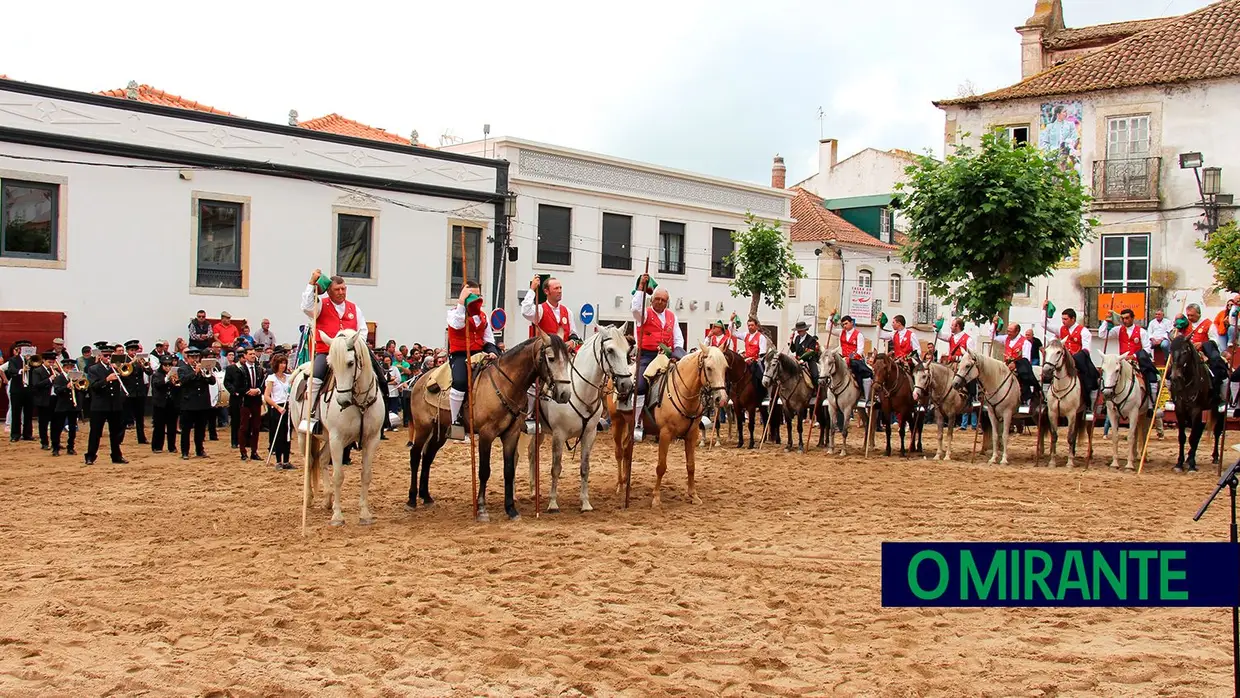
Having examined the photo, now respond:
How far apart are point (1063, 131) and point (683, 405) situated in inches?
902

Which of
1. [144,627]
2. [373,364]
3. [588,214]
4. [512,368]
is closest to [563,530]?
[512,368]

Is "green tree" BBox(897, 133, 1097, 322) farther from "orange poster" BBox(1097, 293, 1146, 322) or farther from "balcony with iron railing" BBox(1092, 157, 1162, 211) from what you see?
"orange poster" BBox(1097, 293, 1146, 322)

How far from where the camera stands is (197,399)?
1716 cm

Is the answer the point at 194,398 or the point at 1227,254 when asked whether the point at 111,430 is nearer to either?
the point at 194,398

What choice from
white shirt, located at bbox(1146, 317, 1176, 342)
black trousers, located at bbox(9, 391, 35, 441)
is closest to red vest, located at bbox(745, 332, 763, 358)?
white shirt, located at bbox(1146, 317, 1176, 342)

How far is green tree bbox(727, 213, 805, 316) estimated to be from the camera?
33281 millimetres

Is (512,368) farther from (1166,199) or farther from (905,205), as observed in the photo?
(1166,199)

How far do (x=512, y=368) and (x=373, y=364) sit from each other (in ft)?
4.85

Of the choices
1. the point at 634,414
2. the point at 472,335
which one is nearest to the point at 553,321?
the point at 472,335

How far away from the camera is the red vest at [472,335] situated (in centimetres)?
Answer: 1162

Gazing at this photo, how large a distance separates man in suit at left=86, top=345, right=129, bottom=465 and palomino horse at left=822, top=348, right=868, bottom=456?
11.7 metres

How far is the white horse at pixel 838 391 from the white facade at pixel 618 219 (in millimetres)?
13251

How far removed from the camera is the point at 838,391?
18984 mm

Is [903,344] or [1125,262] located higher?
[1125,262]
